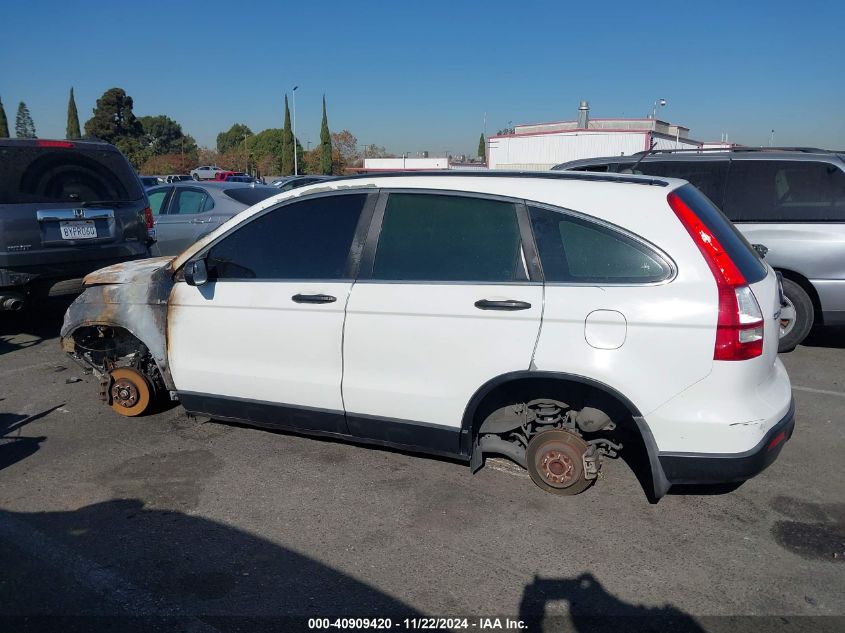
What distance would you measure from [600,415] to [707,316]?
31.2 inches

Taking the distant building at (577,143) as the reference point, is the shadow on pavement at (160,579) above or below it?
below

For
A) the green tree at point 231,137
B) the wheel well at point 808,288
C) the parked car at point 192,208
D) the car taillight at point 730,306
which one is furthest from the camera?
the green tree at point 231,137

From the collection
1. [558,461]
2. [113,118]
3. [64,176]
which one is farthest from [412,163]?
[113,118]

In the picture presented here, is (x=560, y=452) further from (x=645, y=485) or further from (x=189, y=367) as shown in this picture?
(x=189, y=367)

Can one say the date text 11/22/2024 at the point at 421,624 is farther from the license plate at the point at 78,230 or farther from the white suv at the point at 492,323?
the license plate at the point at 78,230

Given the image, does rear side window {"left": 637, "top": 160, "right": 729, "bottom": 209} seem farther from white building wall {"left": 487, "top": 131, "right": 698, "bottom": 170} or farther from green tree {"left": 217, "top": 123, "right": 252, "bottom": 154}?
green tree {"left": 217, "top": 123, "right": 252, "bottom": 154}

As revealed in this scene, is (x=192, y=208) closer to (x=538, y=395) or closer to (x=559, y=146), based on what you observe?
(x=538, y=395)

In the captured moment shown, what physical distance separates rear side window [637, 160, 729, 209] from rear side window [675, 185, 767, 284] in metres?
3.21

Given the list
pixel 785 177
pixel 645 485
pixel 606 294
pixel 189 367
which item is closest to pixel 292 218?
pixel 189 367

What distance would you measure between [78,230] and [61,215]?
23cm

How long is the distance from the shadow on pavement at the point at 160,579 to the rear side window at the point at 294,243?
148cm

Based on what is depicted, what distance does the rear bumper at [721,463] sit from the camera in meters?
3.10

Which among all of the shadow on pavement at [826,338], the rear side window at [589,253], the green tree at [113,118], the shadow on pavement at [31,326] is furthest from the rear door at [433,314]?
the green tree at [113,118]

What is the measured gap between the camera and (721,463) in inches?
123
